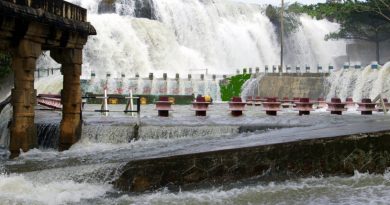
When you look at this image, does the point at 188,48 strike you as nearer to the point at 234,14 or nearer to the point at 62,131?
the point at 234,14

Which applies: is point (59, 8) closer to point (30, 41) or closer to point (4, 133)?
point (30, 41)

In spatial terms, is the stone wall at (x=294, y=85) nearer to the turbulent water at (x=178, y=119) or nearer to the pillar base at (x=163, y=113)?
the turbulent water at (x=178, y=119)

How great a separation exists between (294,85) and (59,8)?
2695 cm

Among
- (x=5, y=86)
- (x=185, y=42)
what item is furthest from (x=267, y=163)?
(x=185, y=42)

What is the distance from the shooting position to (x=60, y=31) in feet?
48.8

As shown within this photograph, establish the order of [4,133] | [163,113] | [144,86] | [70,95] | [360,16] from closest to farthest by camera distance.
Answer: [70,95] < [4,133] < [163,113] < [144,86] < [360,16]

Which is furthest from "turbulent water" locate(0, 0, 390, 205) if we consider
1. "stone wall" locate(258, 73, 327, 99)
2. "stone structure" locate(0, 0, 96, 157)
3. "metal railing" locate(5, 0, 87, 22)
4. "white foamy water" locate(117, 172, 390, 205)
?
"metal railing" locate(5, 0, 87, 22)

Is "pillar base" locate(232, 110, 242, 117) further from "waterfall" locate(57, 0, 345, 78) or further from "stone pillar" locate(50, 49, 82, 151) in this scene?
"waterfall" locate(57, 0, 345, 78)

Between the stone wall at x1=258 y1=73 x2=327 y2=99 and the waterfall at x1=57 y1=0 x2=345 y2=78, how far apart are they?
13.2 meters

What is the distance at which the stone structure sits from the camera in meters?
13.3

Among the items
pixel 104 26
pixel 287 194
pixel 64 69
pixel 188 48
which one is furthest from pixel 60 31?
pixel 188 48

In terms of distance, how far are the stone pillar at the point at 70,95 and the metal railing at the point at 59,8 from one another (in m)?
0.98

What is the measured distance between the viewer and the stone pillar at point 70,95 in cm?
1595

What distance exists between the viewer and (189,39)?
58.0 m
